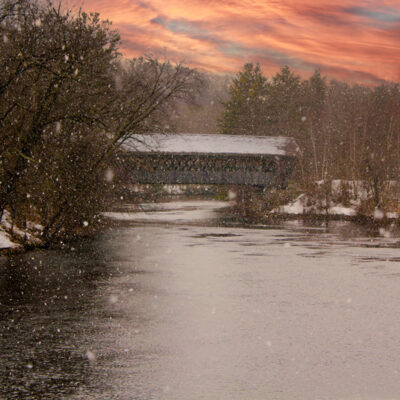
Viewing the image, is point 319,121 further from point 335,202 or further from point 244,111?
point 335,202

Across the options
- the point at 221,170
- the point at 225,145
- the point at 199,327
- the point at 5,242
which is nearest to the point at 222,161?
the point at 221,170

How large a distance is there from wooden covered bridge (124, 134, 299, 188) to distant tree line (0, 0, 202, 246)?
2039cm

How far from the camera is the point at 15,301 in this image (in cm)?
1148

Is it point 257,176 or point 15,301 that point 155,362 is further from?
point 257,176

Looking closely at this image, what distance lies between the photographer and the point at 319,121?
89.2 m

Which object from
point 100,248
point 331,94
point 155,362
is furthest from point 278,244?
point 331,94

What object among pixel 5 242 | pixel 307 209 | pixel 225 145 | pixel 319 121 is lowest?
pixel 307 209

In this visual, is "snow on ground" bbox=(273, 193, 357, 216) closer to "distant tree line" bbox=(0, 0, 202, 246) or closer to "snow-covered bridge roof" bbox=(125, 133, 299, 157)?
"snow-covered bridge roof" bbox=(125, 133, 299, 157)

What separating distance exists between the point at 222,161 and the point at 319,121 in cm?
4043

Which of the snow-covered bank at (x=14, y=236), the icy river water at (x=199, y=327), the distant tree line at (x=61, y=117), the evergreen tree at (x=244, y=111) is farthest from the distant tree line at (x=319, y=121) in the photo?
the icy river water at (x=199, y=327)

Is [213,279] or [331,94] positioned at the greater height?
[331,94]

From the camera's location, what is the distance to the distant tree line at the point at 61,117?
A: 17250 mm

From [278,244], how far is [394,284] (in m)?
10.7

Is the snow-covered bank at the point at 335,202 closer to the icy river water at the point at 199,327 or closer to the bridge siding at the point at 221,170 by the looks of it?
the bridge siding at the point at 221,170
